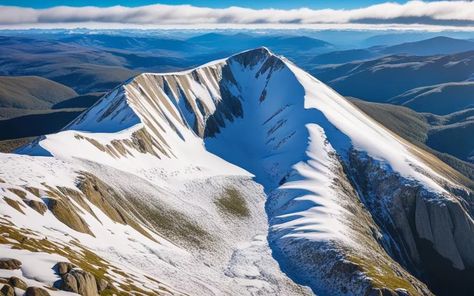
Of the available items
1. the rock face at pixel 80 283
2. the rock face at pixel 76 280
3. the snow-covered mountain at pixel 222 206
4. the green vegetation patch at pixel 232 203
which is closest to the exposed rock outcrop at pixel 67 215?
the snow-covered mountain at pixel 222 206

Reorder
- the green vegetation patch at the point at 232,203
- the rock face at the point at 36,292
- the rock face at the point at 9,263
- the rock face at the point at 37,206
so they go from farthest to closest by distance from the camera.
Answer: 1. the green vegetation patch at the point at 232,203
2. the rock face at the point at 37,206
3. the rock face at the point at 9,263
4. the rock face at the point at 36,292

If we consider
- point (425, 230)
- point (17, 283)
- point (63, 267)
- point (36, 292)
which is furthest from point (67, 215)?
point (425, 230)

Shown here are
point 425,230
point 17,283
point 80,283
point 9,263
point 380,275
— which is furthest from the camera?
point 425,230

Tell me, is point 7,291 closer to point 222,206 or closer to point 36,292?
point 36,292

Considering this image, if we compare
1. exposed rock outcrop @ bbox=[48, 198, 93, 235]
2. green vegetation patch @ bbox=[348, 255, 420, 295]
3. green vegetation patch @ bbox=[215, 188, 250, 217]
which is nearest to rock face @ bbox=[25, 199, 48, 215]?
exposed rock outcrop @ bbox=[48, 198, 93, 235]

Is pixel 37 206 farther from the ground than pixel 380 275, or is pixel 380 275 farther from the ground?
pixel 37 206

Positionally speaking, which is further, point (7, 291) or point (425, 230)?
point (425, 230)

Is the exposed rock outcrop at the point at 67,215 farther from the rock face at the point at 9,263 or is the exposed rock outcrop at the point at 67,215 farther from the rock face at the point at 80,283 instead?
the rock face at the point at 9,263
